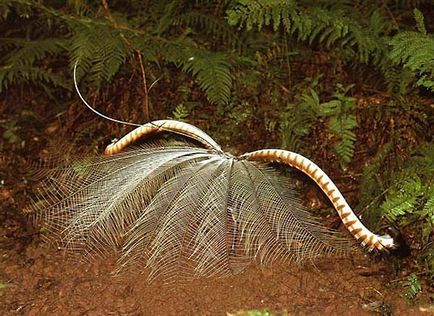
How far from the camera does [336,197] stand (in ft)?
9.57

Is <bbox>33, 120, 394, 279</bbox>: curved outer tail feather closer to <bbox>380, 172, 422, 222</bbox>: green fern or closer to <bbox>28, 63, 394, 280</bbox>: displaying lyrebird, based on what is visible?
<bbox>28, 63, 394, 280</bbox>: displaying lyrebird

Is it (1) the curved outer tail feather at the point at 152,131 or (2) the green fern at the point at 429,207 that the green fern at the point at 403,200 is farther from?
(1) the curved outer tail feather at the point at 152,131

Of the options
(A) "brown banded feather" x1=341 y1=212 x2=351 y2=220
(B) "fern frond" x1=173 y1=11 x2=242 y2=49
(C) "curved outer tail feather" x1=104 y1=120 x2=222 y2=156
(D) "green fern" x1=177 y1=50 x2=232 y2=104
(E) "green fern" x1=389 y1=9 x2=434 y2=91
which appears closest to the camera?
(A) "brown banded feather" x1=341 y1=212 x2=351 y2=220

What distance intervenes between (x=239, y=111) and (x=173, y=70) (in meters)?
0.47

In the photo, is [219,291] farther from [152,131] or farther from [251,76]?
[251,76]

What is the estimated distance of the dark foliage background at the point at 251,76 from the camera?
330 centimetres

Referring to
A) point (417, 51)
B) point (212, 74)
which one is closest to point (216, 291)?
point (212, 74)

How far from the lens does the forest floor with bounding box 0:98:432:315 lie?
2.80 m

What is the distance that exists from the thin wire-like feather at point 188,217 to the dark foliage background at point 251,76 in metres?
0.42

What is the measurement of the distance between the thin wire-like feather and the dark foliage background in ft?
1.38

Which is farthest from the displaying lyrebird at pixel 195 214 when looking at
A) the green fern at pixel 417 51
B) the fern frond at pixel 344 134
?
the green fern at pixel 417 51

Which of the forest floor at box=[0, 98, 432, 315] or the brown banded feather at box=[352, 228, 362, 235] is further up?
the brown banded feather at box=[352, 228, 362, 235]

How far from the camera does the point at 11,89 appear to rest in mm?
3951

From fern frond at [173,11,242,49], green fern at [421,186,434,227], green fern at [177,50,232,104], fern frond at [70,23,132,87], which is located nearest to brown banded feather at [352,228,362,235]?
green fern at [421,186,434,227]
